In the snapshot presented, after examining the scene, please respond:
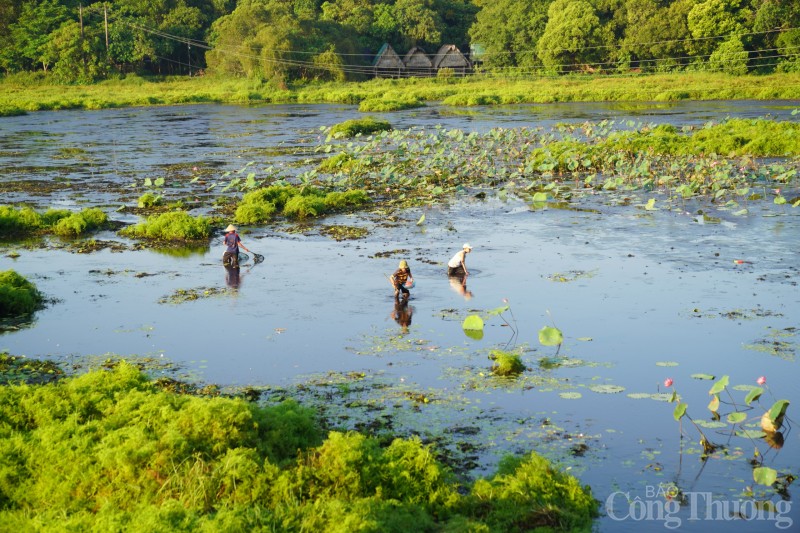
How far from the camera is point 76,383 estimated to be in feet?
28.6

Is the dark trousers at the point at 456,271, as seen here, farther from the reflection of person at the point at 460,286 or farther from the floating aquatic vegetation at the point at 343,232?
the floating aquatic vegetation at the point at 343,232

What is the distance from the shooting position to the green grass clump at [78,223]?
1933 centimetres

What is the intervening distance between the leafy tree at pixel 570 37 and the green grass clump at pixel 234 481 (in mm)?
67972

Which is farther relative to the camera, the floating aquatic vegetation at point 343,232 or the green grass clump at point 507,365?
the floating aquatic vegetation at point 343,232

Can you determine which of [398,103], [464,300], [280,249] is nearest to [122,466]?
[464,300]

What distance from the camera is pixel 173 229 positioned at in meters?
18.5

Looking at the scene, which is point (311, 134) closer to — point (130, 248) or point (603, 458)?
point (130, 248)

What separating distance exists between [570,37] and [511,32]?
786 cm

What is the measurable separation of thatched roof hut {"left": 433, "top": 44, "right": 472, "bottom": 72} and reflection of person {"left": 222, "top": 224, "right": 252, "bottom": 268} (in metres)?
69.3

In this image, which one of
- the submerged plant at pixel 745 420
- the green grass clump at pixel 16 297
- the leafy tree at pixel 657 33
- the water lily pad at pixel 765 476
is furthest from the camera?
the leafy tree at pixel 657 33

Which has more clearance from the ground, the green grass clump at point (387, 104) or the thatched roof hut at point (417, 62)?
the thatched roof hut at point (417, 62)

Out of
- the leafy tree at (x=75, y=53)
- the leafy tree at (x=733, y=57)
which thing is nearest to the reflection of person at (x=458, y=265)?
the leafy tree at (x=733, y=57)

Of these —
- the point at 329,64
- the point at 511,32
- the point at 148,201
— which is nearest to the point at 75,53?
the point at 329,64

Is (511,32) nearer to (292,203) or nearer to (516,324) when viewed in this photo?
(292,203)
